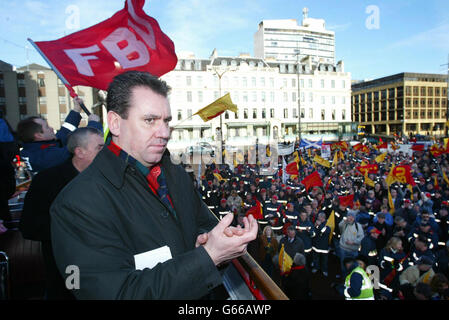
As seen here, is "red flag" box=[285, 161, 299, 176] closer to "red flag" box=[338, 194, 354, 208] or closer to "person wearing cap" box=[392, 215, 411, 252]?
"red flag" box=[338, 194, 354, 208]

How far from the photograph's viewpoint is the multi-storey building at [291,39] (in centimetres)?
9662

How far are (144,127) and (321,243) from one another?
715cm

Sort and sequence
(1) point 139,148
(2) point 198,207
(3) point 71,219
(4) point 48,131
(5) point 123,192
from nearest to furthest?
(3) point 71,219
(5) point 123,192
(1) point 139,148
(2) point 198,207
(4) point 48,131

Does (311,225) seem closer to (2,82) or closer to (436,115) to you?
(2,82)

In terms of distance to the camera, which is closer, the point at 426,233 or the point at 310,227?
the point at 426,233

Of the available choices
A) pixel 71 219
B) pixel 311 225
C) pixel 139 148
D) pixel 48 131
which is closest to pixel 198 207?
pixel 139 148

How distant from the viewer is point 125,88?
58.2 inches

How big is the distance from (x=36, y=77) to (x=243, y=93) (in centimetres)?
3430

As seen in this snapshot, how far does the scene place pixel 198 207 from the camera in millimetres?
1879

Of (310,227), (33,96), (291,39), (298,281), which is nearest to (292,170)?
(310,227)

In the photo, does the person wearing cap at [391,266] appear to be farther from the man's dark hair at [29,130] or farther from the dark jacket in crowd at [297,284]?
the man's dark hair at [29,130]

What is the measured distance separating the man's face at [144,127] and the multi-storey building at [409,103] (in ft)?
260

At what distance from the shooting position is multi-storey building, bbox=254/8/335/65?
96625 mm

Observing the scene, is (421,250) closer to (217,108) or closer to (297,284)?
(297,284)
